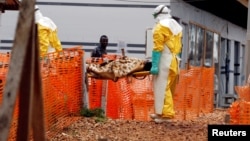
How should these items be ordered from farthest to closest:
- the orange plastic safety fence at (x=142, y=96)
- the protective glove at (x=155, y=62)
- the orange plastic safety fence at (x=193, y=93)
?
the orange plastic safety fence at (x=193, y=93), the orange plastic safety fence at (x=142, y=96), the protective glove at (x=155, y=62)

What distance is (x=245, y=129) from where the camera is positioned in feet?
21.6

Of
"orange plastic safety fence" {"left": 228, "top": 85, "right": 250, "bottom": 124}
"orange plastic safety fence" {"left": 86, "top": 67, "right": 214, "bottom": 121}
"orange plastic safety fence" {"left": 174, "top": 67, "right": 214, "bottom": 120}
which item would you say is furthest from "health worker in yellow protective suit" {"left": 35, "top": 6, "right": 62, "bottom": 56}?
"orange plastic safety fence" {"left": 228, "top": 85, "right": 250, "bottom": 124}

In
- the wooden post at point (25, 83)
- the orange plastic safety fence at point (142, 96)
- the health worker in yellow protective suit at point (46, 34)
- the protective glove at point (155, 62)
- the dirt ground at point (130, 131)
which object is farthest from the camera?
the orange plastic safety fence at point (142, 96)

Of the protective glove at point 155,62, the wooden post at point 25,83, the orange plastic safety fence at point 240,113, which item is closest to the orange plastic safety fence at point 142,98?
the protective glove at point 155,62

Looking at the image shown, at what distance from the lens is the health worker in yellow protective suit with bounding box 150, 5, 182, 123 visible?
11094mm

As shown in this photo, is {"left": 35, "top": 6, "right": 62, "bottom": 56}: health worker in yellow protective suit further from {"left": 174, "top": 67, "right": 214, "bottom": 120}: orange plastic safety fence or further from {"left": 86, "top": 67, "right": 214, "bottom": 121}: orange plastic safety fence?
{"left": 174, "top": 67, "right": 214, "bottom": 120}: orange plastic safety fence

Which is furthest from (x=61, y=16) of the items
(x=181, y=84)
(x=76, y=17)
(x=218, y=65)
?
(x=218, y=65)

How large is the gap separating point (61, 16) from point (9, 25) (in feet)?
4.90

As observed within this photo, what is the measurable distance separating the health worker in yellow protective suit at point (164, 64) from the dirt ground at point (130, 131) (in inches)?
12.1

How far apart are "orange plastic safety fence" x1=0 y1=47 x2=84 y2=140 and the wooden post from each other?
321cm

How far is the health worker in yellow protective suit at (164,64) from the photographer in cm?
1109

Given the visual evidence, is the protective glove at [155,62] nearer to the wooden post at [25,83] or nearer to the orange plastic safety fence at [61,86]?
the orange plastic safety fence at [61,86]

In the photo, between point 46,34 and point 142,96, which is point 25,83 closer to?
point 46,34

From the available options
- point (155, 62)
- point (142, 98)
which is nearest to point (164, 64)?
point (155, 62)
